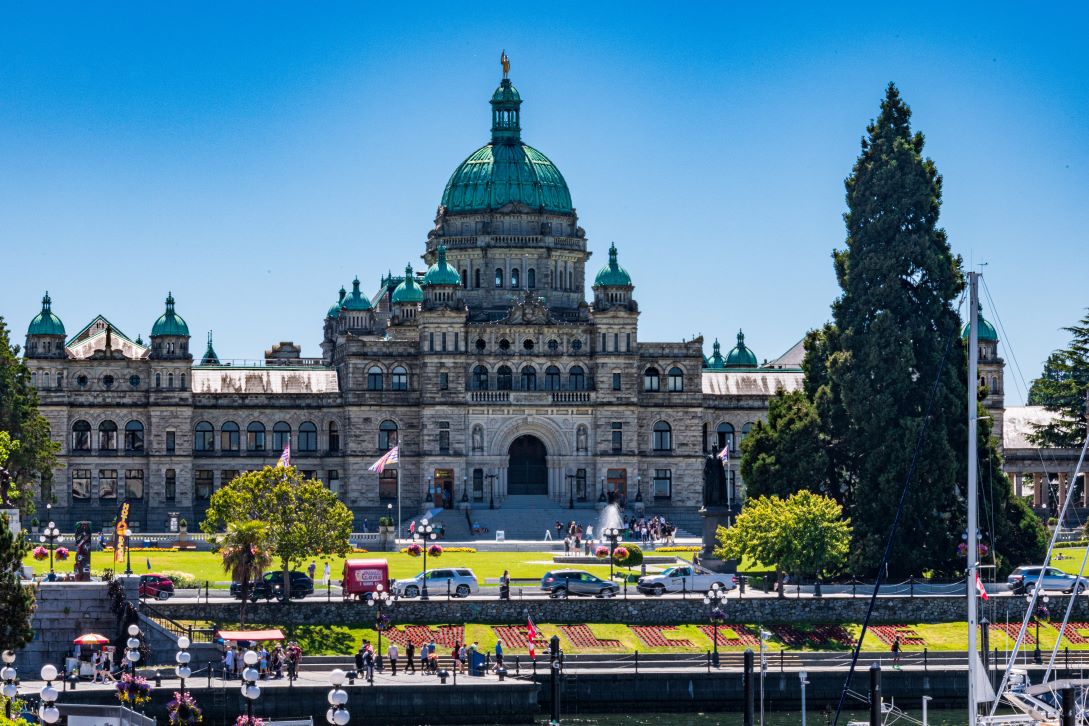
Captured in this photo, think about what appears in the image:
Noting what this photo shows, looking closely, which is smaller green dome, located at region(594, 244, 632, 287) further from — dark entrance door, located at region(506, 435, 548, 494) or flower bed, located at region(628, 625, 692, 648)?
flower bed, located at region(628, 625, 692, 648)

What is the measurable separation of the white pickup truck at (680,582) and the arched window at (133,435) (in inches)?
2118

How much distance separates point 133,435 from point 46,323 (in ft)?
30.1

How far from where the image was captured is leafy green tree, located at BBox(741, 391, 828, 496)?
105 meters

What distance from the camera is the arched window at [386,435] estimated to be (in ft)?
466

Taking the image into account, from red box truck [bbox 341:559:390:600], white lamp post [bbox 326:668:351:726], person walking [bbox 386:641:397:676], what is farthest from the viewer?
red box truck [bbox 341:559:390:600]

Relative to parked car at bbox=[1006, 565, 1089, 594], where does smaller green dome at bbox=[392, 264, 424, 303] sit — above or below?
above

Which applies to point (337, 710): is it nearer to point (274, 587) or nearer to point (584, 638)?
point (584, 638)

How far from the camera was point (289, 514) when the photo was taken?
94875 millimetres

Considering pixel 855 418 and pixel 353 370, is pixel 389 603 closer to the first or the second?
pixel 855 418

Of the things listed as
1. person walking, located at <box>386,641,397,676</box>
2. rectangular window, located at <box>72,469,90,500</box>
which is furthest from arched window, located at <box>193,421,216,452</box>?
person walking, located at <box>386,641,397,676</box>

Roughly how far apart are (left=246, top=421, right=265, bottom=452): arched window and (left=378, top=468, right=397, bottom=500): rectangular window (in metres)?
8.48

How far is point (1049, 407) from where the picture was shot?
452ft

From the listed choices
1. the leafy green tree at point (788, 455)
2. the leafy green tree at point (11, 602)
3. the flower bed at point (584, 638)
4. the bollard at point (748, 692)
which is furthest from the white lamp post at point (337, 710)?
the leafy green tree at point (788, 455)

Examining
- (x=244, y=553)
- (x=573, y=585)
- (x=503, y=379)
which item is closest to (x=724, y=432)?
(x=503, y=379)
